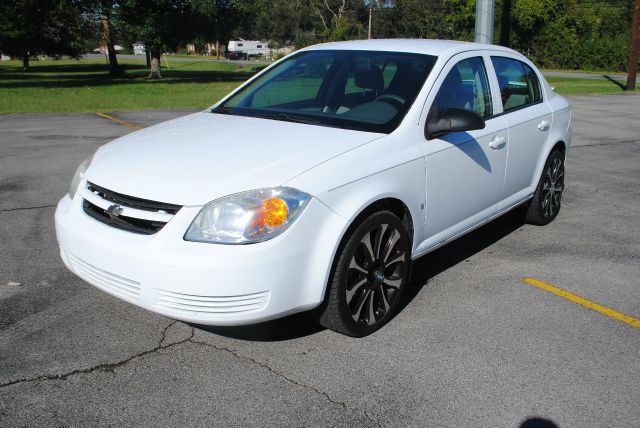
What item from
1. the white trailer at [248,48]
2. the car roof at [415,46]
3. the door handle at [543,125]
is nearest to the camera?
the car roof at [415,46]

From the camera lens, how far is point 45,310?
166 inches

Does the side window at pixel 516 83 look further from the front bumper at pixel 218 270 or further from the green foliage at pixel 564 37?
the green foliage at pixel 564 37

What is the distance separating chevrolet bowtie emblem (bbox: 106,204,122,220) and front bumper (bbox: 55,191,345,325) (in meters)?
0.08

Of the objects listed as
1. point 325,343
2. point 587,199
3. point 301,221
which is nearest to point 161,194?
point 301,221

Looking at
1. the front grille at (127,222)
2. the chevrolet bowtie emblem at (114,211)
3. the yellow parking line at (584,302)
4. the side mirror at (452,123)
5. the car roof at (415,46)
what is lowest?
the yellow parking line at (584,302)

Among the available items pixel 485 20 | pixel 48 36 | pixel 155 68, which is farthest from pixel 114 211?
pixel 48 36

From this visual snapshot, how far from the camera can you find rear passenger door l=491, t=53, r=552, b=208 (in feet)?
17.5

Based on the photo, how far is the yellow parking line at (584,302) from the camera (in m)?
4.29

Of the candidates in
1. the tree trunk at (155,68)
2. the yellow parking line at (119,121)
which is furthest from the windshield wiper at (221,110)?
the tree trunk at (155,68)

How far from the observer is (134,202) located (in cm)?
348

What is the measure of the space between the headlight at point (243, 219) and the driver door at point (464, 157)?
1.27 metres

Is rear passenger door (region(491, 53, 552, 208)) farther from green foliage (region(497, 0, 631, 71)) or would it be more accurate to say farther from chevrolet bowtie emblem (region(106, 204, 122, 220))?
green foliage (region(497, 0, 631, 71))

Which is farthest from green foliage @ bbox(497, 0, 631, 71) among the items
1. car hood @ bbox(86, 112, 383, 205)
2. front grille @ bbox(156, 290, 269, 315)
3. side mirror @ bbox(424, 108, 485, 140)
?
front grille @ bbox(156, 290, 269, 315)

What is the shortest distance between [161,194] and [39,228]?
10.3 ft
